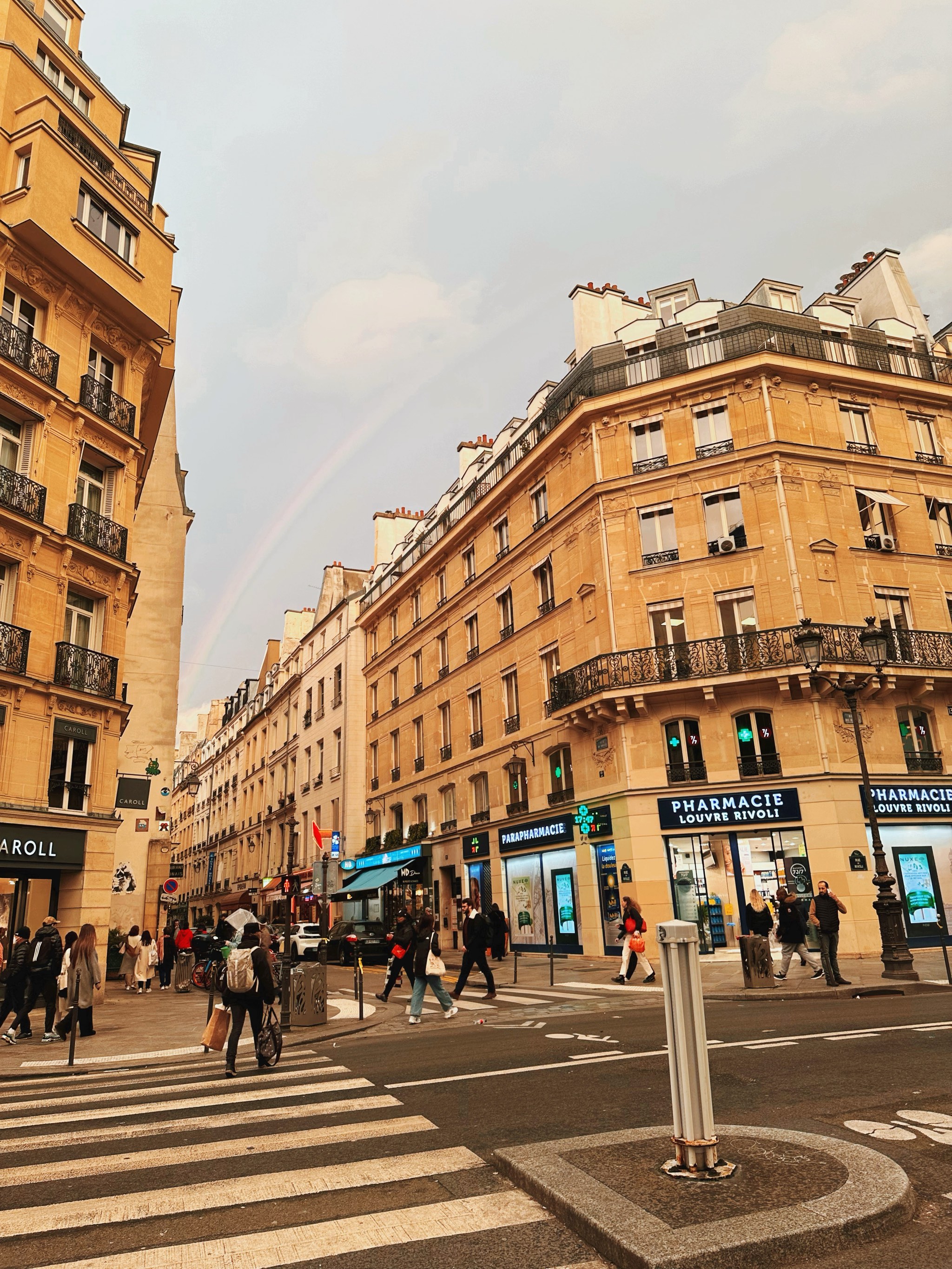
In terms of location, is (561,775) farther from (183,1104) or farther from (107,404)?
(183,1104)

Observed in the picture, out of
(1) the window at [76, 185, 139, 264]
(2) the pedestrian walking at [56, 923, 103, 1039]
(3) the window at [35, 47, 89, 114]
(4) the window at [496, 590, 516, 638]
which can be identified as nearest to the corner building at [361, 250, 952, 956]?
(4) the window at [496, 590, 516, 638]

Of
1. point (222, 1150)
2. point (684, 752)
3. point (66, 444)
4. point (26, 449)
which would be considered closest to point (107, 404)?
point (66, 444)

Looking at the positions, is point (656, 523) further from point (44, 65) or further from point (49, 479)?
point (44, 65)

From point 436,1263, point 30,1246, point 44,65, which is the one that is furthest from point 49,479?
point 436,1263

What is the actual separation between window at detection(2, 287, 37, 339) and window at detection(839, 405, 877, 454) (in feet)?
69.9

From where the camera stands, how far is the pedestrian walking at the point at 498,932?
24844mm

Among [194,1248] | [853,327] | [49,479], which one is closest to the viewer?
[194,1248]

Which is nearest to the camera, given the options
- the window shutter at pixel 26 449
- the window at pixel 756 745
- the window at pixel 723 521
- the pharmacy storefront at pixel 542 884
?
the window shutter at pixel 26 449

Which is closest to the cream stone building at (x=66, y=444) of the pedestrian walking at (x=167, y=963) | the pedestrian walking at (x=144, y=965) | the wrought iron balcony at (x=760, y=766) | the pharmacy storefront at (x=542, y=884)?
the pedestrian walking at (x=144, y=965)

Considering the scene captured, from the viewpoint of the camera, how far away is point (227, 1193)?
179 inches

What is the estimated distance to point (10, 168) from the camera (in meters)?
18.6

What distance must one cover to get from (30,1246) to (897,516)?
25.7 metres

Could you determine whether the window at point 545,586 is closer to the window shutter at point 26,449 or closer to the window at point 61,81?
the window shutter at point 26,449

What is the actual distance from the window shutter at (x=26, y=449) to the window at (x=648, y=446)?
15.9m
